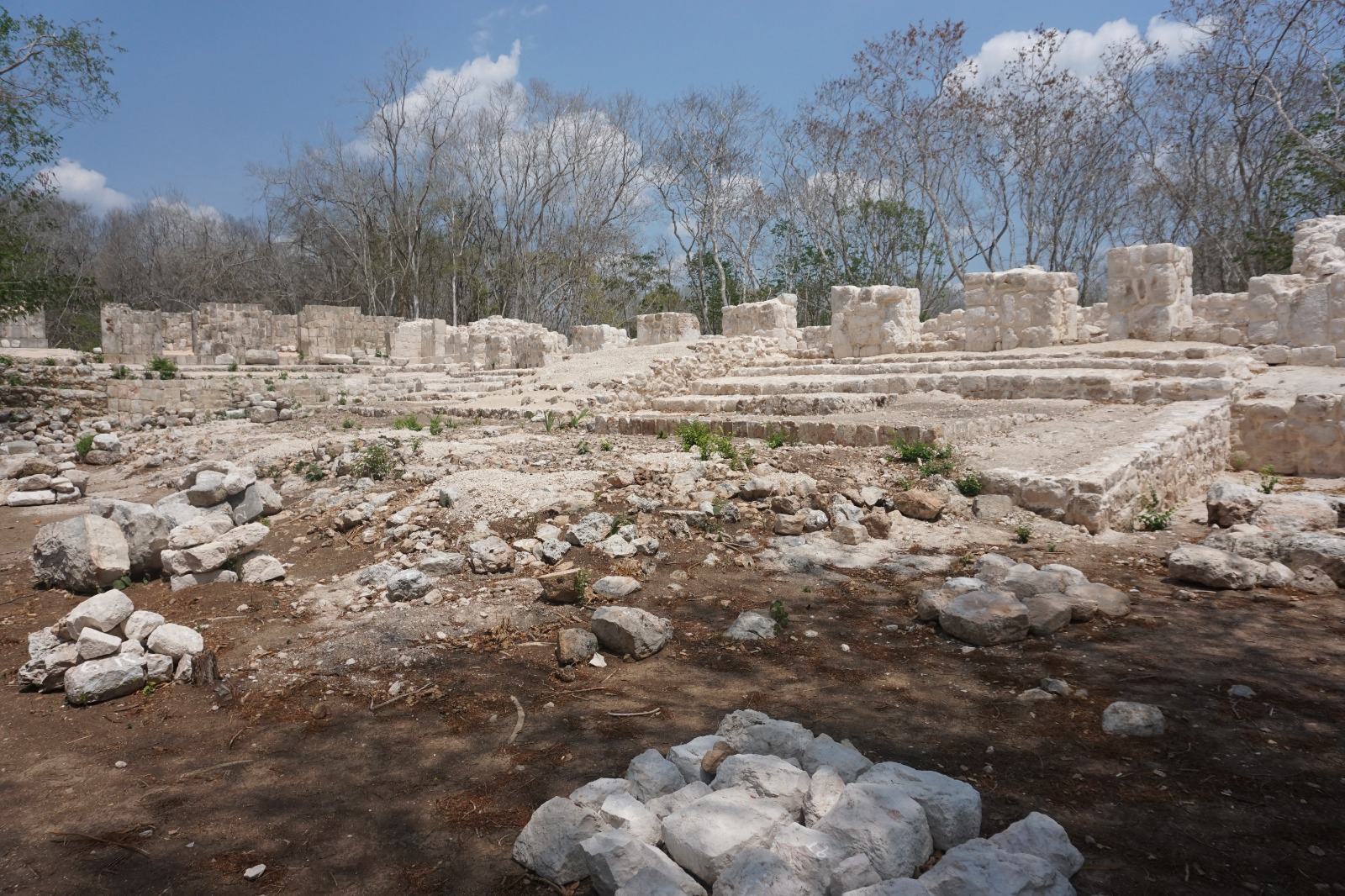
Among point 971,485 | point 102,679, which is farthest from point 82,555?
point 971,485

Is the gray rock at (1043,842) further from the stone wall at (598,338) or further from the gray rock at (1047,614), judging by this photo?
the stone wall at (598,338)

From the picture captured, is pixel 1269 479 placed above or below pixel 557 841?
above

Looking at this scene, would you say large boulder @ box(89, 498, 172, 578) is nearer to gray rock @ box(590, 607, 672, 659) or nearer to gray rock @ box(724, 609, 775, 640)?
gray rock @ box(590, 607, 672, 659)

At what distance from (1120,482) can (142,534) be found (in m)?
6.73

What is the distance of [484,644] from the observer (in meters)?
3.62

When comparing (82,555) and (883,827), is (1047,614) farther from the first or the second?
(82,555)

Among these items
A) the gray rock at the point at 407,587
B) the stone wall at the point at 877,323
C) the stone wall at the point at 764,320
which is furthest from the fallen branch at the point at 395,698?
the stone wall at the point at 764,320

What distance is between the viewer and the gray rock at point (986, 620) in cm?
336

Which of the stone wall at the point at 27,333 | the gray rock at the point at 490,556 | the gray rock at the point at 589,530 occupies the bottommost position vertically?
the gray rock at the point at 490,556

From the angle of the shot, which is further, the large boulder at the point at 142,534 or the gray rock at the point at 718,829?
the large boulder at the point at 142,534

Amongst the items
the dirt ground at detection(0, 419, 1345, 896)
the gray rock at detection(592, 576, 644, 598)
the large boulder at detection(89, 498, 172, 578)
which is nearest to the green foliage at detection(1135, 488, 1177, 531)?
the dirt ground at detection(0, 419, 1345, 896)

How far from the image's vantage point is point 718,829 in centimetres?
190

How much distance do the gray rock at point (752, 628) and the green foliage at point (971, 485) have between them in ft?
9.42

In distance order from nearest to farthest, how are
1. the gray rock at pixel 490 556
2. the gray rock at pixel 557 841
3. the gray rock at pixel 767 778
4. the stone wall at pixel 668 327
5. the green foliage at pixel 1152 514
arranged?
1. the gray rock at pixel 557 841
2. the gray rock at pixel 767 778
3. the gray rock at pixel 490 556
4. the green foliage at pixel 1152 514
5. the stone wall at pixel 668 327
